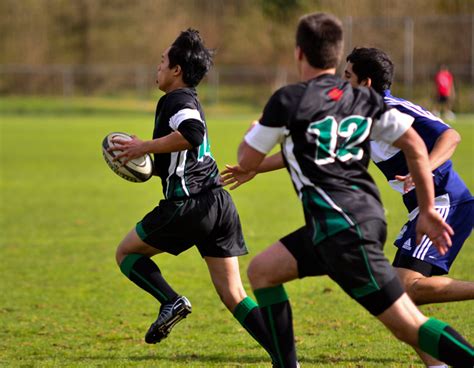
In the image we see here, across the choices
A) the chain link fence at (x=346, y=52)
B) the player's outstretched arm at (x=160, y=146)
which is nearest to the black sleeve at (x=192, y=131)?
the player's outstretched arm at (x=160, y=146)

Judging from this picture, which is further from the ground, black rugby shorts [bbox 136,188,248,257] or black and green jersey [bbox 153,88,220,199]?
black and green jersey [bbox 153,88,220,199]

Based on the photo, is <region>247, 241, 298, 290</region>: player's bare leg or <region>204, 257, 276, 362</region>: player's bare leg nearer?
<region>247, 241, 298, 290</region>: player's bare leg

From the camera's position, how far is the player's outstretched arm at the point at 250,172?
4.97 metres

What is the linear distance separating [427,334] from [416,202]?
1.57 meters

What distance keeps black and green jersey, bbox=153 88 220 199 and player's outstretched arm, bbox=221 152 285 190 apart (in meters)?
0.15

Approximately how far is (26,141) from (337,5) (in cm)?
2164

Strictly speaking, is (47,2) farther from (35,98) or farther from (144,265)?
(144,265)

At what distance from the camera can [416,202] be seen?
5434 mm

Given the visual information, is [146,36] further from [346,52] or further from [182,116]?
[182,116]

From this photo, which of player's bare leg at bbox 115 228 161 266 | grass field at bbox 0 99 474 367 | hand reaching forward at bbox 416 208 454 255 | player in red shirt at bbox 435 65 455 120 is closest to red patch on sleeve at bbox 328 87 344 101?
hand reaching forward at bbox 416 208 454 255

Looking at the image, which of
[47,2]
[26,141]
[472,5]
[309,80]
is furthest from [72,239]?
[47,2]

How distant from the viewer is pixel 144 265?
557cm

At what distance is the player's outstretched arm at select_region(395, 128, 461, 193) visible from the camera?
16.1 feet

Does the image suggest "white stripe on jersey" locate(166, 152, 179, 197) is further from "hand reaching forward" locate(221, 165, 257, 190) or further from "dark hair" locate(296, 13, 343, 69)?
"dark hair" locate(296, 13, 343, 69)
